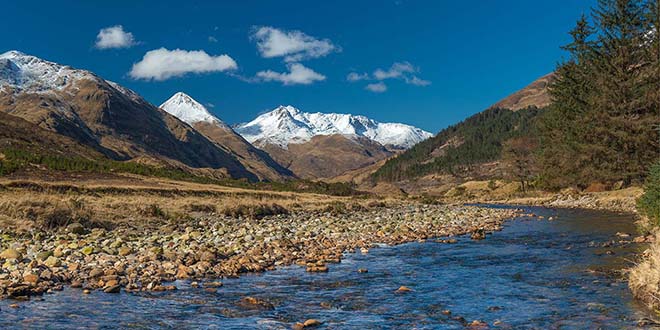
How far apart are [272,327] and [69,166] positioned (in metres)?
67.2

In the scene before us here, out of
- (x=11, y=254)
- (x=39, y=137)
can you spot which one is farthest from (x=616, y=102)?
(x=39, y=137)

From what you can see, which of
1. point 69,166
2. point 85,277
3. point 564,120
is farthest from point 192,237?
point 564,120

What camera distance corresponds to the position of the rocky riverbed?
51.6 ft

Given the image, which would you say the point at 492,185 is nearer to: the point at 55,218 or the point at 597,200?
the point at 597,200

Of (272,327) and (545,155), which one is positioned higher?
(545,155)

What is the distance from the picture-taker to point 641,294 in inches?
510

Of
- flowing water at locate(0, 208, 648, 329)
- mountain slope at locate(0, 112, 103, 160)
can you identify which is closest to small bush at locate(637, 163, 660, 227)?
flowing water at locate(0, 208, 648, 329)

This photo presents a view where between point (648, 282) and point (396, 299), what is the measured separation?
620cm

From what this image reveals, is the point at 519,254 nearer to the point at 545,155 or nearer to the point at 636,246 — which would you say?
the point at 636,246

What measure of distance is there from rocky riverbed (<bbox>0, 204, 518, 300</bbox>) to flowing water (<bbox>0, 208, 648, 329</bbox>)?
86cm

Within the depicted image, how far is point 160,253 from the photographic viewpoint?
20.8 metres

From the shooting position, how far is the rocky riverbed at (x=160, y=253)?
51.6ft

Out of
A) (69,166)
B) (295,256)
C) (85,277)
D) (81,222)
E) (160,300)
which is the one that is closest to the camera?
(160,300)

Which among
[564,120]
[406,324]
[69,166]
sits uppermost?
[564,120]
